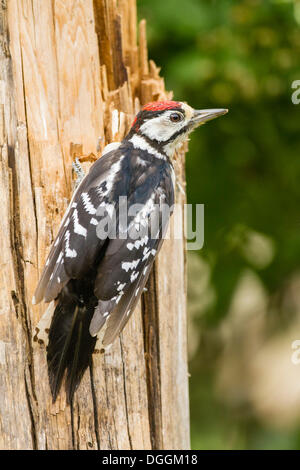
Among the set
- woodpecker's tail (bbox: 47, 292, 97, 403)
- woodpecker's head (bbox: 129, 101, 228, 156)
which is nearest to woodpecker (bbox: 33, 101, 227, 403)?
woodpecker's tail (bbox: 47, 292, 97, 403)

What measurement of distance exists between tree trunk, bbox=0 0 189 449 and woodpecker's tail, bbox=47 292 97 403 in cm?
6

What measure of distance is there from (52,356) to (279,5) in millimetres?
2368

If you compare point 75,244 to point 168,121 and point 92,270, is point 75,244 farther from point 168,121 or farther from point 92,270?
point 168,121

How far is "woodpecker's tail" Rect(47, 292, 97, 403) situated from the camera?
8.94ft

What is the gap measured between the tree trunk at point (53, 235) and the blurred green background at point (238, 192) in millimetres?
620

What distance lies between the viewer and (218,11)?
3.61 m

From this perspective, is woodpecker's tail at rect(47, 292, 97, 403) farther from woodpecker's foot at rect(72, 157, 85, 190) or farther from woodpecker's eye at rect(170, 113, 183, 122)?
woodpecker's eye at rect(170, 113, 183, 122)

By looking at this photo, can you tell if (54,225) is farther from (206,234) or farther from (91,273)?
(206,234)

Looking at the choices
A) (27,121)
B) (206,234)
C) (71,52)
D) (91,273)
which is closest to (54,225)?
(91,273)

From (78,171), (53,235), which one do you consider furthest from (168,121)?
(53,235)

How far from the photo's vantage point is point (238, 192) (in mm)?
4395

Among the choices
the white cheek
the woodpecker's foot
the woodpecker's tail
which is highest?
the white cheek

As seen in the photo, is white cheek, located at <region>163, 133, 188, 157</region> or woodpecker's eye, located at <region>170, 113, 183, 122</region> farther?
white cheek, located at <region>163, 133, 188, 157</region>

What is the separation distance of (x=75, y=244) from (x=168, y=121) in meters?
0.95
